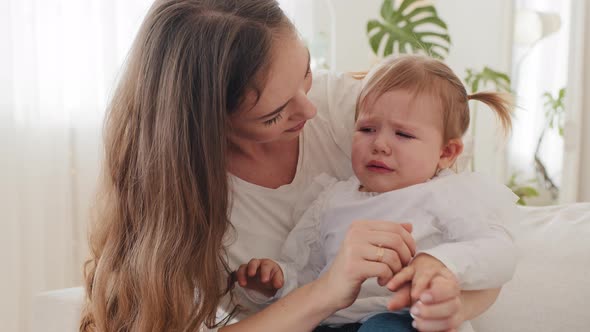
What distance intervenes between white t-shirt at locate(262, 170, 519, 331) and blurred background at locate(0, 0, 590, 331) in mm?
973

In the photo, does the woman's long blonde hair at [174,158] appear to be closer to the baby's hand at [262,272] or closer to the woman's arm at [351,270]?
the baby's hand at [262,272]

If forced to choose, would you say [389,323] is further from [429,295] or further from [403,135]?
[403,135]

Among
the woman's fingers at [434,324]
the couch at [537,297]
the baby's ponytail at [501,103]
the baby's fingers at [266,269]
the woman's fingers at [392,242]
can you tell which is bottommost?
the couch at [537,297]

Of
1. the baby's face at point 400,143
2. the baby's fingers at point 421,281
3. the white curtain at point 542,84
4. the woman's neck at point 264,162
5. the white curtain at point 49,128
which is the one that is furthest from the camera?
the white curtain at point 542,84

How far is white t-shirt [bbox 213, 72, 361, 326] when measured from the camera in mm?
1547

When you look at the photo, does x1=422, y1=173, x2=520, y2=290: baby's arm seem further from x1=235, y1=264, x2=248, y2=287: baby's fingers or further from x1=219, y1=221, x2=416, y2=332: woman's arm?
x1=235, y1=264, x2=248, y2=287: baby's fingers

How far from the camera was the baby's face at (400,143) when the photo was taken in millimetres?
1448

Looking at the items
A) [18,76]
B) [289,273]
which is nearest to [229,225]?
[289,273]

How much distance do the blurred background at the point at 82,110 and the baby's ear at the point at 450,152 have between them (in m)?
0.98

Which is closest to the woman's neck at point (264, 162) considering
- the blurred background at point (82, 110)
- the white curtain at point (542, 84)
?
the blurred background at point (82, 110)

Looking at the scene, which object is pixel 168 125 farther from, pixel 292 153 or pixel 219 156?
pixel 292 153

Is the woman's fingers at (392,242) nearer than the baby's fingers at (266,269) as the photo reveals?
Yes

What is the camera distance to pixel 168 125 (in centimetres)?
132

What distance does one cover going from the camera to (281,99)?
Result: 132cm
